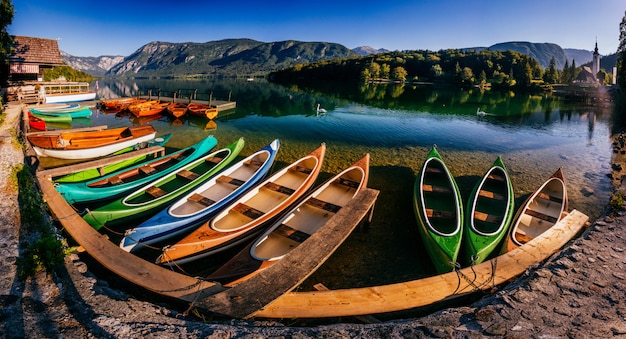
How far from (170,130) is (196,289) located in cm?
2313

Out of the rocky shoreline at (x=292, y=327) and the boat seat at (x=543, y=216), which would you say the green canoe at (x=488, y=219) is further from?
the rocky shoreline at (x=292, y=327)

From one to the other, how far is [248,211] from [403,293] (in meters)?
4.87

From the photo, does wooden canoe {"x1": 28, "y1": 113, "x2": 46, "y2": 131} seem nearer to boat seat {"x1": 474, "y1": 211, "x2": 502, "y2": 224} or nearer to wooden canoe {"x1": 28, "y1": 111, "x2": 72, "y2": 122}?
wooden canoe {"x1": 28, "y1": 111, "x2": 72, "y2": 122}

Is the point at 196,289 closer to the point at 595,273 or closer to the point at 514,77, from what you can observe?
the point at 595,273

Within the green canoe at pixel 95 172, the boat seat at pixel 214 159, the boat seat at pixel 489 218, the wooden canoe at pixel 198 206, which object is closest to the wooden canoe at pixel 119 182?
the boat seat at pixel 214 159

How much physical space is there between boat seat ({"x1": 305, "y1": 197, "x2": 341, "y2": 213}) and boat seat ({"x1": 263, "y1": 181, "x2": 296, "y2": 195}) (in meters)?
0.75

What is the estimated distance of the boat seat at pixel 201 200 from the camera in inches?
371

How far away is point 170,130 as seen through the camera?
83.6 feet

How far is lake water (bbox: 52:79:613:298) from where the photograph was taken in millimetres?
A: 8781

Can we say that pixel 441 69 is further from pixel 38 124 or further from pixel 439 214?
pixel 38 124

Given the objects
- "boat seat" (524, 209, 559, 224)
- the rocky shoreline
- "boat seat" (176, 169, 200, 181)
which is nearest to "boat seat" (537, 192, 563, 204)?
"boat seat" (524, 209, 559, 224)

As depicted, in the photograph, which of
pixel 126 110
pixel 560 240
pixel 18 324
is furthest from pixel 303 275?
pixel 126 110

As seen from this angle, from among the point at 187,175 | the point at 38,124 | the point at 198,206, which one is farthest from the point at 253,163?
the point at 38,124

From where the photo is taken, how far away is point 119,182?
36.5 feet
